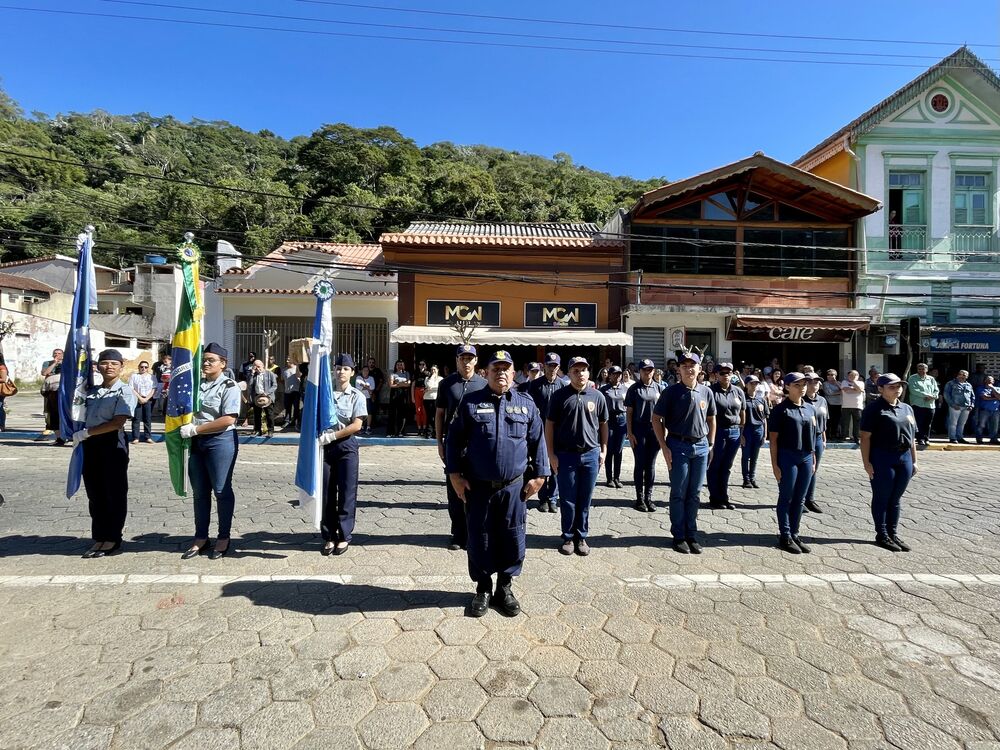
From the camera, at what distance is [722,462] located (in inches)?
265

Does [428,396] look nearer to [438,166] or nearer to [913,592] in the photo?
[913,592]

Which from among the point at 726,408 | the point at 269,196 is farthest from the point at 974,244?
the point at 269,196

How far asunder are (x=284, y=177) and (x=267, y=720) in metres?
48.6

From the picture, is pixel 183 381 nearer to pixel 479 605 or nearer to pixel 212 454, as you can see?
pixel 212 454

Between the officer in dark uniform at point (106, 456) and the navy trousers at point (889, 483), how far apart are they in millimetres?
7169

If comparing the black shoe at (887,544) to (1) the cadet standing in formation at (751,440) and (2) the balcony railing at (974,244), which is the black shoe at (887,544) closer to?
(1) the cadet standing in formation at (751,440)

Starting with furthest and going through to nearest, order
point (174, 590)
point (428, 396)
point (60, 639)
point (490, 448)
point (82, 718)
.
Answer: point (428, 396) → point (174, 590) → point (490, 448) → point (60, 639) → point (82, 718)

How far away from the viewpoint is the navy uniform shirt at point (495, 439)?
3.66 m

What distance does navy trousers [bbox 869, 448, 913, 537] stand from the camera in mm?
5176

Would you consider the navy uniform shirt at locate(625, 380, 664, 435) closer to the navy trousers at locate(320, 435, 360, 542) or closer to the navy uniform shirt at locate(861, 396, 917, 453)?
the navy uniform shirt at locate(861, 396, 917, 453)

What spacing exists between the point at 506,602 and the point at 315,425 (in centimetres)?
234

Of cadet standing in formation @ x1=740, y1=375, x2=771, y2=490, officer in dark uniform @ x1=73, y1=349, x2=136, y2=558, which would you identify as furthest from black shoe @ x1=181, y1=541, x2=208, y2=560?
cadet standing in formation @ x1=740, y1=375, x2=771, y2=490

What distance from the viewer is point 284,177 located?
44.2 meters

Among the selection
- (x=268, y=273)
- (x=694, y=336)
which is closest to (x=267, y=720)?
(x=694, y=336)
